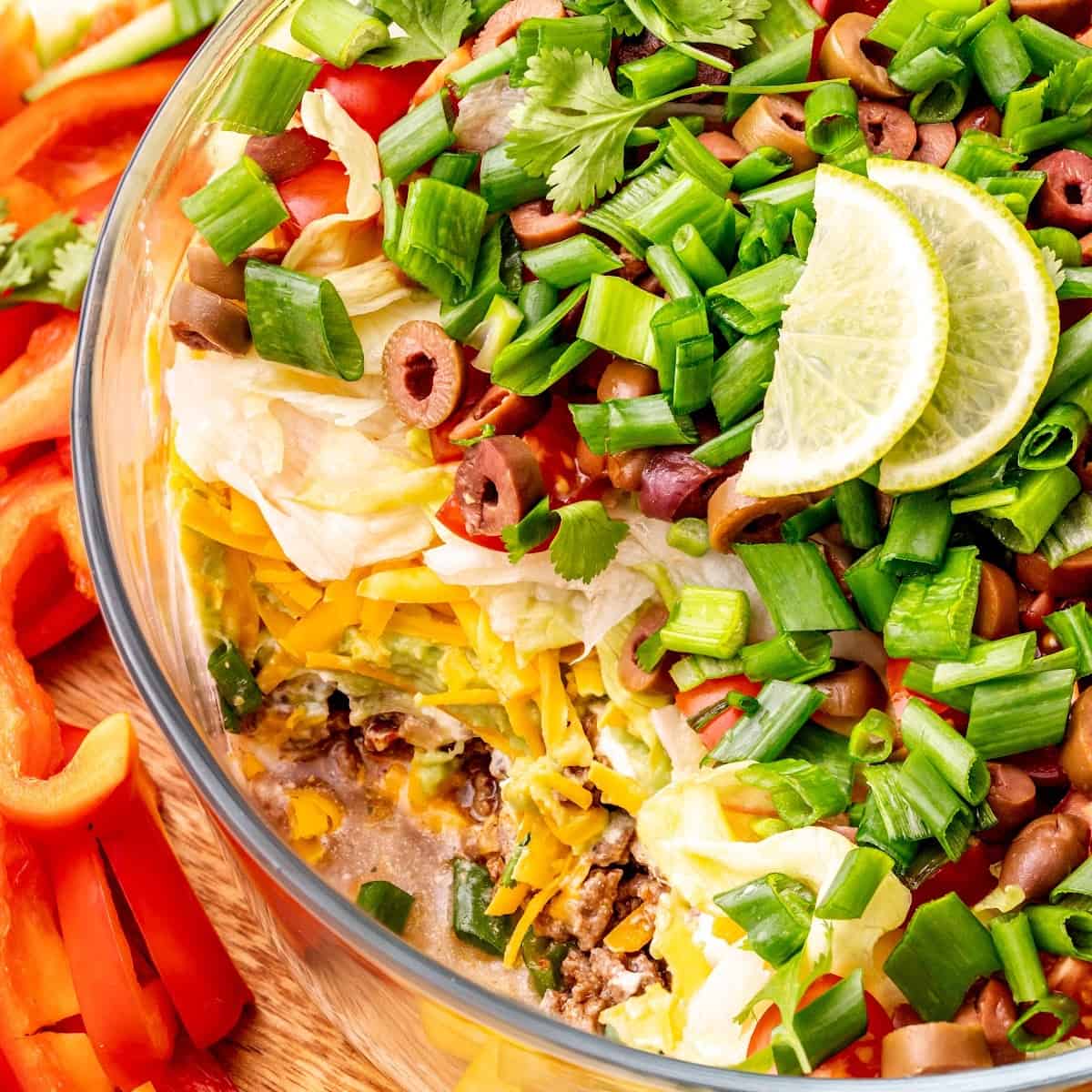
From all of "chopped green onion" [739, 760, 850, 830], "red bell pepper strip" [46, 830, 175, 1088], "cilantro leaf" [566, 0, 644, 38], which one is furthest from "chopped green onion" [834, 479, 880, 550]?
"red bell pepper strip" [46, 830, 175, 1088]

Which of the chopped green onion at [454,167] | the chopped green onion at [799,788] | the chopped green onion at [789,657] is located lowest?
the chopped green onion at [799,788]

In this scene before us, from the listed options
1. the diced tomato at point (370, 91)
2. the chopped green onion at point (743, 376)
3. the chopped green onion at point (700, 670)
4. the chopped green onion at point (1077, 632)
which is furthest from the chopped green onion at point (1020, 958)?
the diced tomato at point (370, 91)

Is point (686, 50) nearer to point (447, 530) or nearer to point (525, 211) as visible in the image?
point (525, 211)

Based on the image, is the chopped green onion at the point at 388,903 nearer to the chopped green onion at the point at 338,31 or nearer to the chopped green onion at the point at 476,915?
the chopped green onion at the point at 476,915

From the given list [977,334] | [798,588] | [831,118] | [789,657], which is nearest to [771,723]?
[789,657]

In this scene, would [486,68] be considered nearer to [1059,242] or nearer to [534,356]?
[534,356]

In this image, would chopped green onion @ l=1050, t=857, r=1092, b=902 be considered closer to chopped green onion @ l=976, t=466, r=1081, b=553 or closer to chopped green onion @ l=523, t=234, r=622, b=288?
chopped green onion @ l=976, t=466, r=1081, b=553
